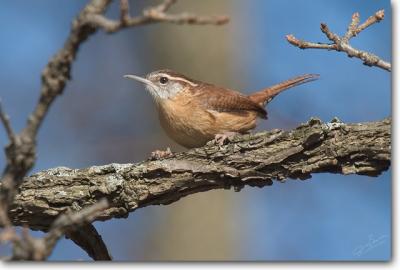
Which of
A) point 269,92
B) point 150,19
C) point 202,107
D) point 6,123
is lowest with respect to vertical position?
point 6,123

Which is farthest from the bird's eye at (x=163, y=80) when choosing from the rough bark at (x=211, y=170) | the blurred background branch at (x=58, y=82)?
the blurred background branch at (x=58, y=82)

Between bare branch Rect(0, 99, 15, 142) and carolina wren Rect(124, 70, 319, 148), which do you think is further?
carolina wren Rect(124, 70, 319, 148)

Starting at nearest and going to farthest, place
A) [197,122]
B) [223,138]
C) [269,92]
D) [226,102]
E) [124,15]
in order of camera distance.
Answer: [124,15] → [223,138] → [197,122] → [226,102] → [269,92]

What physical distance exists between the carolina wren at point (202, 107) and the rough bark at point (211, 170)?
15.3 inches

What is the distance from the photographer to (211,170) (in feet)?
8.14

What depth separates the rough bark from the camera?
93.5 inches

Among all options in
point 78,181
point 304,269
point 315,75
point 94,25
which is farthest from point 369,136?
point 94,25

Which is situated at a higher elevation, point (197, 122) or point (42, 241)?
point (197, 122)

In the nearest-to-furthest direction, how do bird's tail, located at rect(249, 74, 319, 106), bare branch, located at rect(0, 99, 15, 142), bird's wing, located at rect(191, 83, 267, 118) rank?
bare branch, located at rect(0, 99, 15, 142) → bird's wing, located at rect(191, 83, 267, 118) → bird's tail, located at rect(249, 74, 319, 106)
